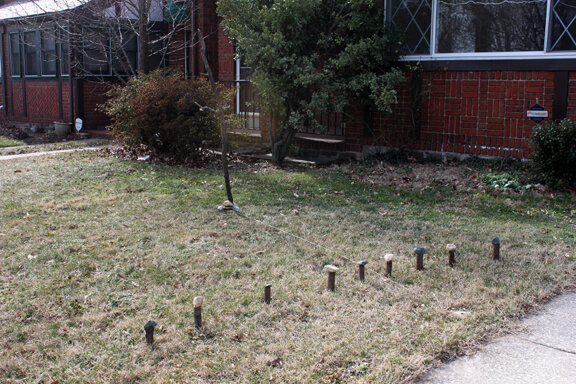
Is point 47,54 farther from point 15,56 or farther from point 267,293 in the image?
point 267,293

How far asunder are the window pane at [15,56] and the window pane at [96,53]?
3.97 meters

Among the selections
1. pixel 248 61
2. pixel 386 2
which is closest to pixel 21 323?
pixel 248 61

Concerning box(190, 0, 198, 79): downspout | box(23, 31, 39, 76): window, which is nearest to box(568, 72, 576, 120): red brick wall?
box(190, 0, 198, 79): downspout

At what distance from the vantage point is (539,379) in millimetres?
2951

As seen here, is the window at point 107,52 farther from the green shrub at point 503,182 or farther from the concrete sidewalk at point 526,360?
the concrete sidewalk at point 526,360

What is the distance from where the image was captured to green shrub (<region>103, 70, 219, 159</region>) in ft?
30.5

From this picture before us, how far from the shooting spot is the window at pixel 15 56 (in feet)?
58.9

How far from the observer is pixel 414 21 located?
9594 millimetres

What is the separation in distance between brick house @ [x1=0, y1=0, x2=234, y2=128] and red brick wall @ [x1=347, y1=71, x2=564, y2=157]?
577 centimetres

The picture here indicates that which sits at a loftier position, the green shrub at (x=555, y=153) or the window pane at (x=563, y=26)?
the window pane at (x=563, y=26)

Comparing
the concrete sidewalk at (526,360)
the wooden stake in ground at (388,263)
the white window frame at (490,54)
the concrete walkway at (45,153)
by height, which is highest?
the white window frame at (490,54)

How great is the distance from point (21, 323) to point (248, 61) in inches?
245

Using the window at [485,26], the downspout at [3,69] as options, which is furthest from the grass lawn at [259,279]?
→ the downspout at [3,69]

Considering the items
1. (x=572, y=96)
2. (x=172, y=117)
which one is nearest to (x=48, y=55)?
(x=172, y=117)
